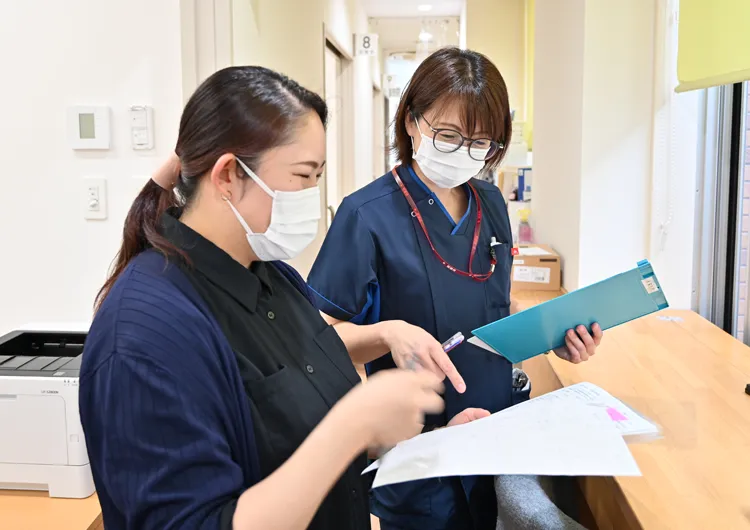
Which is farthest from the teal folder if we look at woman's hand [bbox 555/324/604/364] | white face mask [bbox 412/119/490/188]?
white face mask [bbox 412/119/490/188]

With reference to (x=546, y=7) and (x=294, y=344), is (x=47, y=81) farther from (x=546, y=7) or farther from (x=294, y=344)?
(x=546, y=7)

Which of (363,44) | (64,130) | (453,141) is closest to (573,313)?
(453,141)

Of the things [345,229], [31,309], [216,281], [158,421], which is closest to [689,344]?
[345,229]

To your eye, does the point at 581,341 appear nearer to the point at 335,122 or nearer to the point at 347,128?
the point at 335,122

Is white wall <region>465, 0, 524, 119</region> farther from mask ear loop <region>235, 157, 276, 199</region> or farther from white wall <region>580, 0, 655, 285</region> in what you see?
mask ear loop <region>235, 157, 276, 199</region>

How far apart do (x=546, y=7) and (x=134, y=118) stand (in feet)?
6.93

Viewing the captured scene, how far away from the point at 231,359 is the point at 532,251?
7.48 feet

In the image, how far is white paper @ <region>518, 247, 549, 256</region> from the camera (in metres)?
2.77

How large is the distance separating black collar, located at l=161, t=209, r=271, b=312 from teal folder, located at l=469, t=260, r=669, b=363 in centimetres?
45

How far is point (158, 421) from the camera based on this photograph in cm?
67

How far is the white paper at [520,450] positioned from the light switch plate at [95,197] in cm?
150

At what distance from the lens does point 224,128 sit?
842 mm

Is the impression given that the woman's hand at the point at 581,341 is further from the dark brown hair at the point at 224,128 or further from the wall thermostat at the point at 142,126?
the wall thermostat at the point at 142,126

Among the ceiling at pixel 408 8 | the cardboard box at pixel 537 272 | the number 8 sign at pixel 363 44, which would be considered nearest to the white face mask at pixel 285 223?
the cardboard box at pixel 537 272
